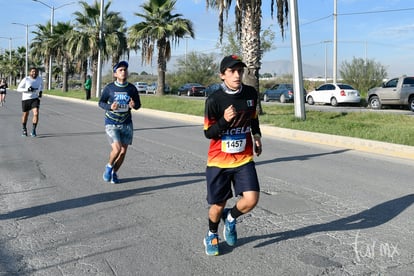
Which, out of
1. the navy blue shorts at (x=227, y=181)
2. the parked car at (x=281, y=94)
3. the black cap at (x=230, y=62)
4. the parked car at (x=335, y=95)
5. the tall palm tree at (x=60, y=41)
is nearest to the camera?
the black cap at (x=230, y=62)

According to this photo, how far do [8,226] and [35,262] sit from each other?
1.19 m

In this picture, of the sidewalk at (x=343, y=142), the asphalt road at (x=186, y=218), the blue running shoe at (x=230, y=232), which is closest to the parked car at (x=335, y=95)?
the sidewalk at (x=343, y=142)

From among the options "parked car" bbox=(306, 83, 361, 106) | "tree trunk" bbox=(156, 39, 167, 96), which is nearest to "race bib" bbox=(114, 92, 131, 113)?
"parked car" bbox=(306, 83, 361, 106)

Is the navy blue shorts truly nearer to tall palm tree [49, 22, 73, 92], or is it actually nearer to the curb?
the curb

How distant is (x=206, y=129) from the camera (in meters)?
4.02

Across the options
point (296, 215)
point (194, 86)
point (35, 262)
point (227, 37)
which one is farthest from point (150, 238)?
point (227, 37)

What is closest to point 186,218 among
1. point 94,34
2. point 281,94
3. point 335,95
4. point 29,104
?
point 29,104

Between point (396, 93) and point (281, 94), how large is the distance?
9728 millimetres

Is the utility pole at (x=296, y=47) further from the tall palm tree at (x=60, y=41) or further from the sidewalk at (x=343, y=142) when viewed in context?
the tall palm tree at (x=60, y=41)

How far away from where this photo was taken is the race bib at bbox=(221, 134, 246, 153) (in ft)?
13.2

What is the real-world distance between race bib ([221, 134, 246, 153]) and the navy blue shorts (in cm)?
16

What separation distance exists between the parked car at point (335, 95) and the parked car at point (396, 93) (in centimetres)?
277

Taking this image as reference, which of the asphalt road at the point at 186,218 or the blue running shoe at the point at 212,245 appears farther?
the blue running shoe at the point at 212,245

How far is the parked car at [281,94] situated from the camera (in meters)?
29.9
